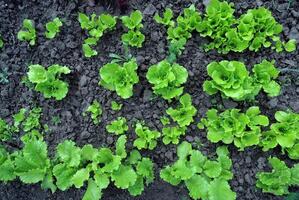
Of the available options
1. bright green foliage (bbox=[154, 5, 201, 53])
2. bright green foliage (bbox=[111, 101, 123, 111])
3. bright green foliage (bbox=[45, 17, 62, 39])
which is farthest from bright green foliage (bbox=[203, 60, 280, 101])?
bright green foliage (bbox=[45, 17, 62, 39])

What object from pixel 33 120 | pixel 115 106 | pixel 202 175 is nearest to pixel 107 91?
pixel 115 106

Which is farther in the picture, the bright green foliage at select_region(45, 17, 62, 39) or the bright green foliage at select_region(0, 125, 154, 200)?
the bright green foliage at select_region(45, 17, 62, 39)

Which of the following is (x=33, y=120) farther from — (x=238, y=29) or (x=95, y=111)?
(x=238, y=29)

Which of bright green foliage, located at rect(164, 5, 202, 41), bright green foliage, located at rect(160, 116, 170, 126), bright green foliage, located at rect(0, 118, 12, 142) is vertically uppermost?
bright green foliage, located at rect(164, 5, 202, 41)

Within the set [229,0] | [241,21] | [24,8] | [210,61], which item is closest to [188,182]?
[210,61]

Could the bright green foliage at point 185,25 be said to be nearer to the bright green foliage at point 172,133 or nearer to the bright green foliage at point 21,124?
the bright green foliage at point 172,133

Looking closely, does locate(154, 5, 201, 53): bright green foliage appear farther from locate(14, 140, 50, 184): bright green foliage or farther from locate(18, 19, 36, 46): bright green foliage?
locate(14, 140, 50, 184): bright green foliage

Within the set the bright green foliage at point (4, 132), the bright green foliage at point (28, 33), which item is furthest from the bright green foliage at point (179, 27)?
the bright green foliage at point (4, 132)
